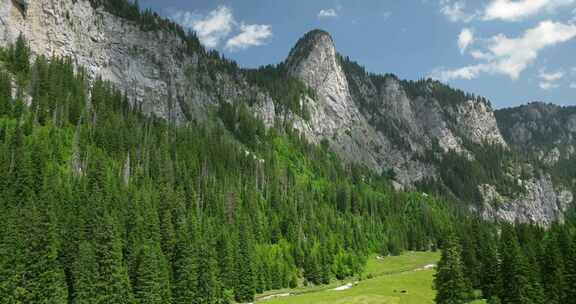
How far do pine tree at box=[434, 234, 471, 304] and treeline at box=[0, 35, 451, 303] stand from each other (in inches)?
1924

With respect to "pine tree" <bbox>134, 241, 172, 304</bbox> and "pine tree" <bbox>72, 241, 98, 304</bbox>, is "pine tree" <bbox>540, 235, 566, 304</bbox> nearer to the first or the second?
"pine tree" <bbox>134, 241, 172, 304</bbox>

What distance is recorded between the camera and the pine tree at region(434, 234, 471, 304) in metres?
81.8

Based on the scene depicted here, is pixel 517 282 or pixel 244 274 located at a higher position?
pixel 244 274

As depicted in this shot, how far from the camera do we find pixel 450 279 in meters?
83.0

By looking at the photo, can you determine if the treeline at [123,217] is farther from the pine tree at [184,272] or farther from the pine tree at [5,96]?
the pine tree at [5,96]

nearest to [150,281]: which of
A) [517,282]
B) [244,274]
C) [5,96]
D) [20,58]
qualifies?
[244,274]

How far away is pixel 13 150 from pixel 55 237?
47967 mm

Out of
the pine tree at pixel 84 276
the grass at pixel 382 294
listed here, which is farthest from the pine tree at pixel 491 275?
the pine tree at pixel 84 276

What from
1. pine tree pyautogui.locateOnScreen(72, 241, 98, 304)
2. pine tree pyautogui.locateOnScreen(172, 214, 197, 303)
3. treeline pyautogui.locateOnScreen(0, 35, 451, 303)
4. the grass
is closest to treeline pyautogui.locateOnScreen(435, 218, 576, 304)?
the grass

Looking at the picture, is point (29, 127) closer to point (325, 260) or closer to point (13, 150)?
point (13, 150)

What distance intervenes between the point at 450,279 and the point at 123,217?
75674 mm

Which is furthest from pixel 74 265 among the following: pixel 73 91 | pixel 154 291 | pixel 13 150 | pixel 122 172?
pixel 73 91

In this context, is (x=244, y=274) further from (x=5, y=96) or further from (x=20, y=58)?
(x=20, y=58)

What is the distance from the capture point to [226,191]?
171375mm
